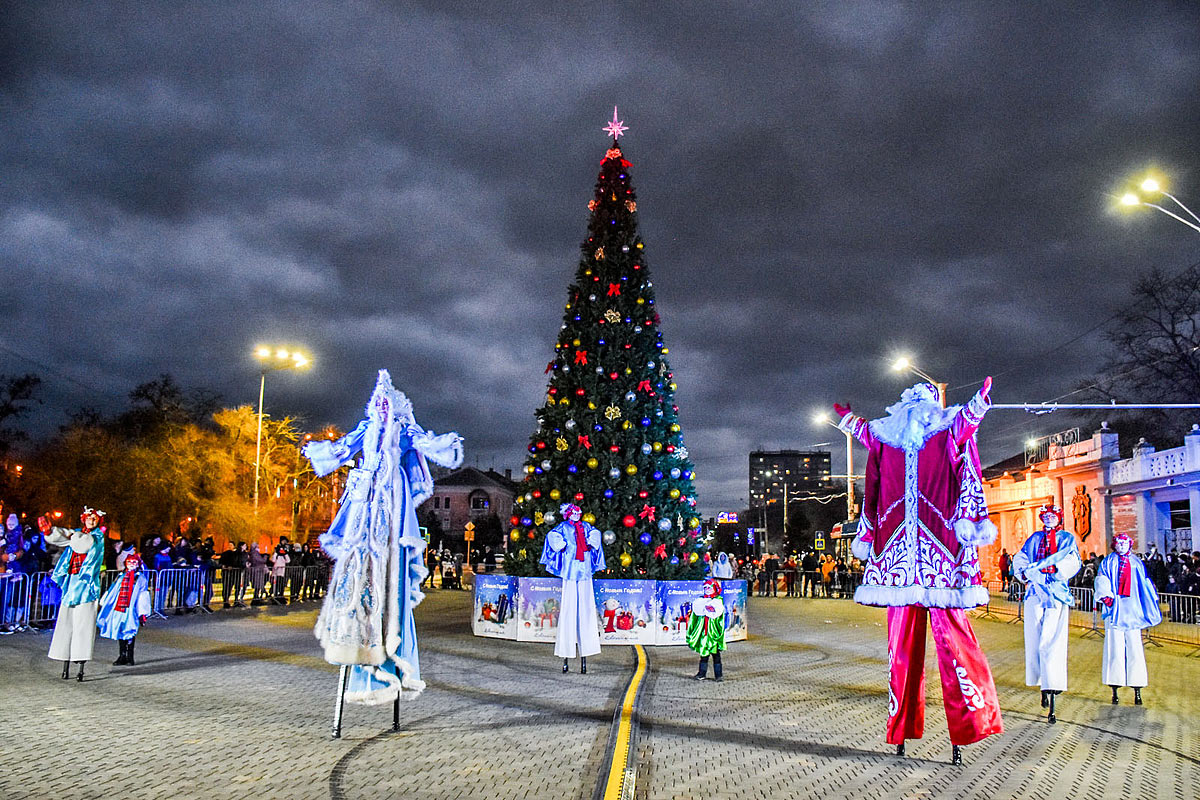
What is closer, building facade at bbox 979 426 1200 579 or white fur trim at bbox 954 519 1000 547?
white fur trim at bbox 954 519 1000 547

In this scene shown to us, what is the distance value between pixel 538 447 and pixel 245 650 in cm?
625

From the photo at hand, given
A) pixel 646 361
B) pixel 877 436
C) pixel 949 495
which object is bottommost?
pixel 949 495

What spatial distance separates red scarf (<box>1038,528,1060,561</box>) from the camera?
9586mm

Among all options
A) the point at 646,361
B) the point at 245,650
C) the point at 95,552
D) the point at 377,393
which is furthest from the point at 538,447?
the point at 377,393

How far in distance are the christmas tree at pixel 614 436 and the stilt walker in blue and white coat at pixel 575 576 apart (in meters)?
3.18

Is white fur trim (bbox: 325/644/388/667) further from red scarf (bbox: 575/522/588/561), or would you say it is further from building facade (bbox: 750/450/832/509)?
building facade (bbox: 750/450/832/509)

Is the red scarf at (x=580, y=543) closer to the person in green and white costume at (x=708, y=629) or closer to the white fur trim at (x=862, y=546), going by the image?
the person in green and white costume at (x=708, y=629)

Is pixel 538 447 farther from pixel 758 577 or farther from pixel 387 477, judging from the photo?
pixel 758 577

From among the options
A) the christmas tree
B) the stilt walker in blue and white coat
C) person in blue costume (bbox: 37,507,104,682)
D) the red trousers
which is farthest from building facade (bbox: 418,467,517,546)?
the red trousers

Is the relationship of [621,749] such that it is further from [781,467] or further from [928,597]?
[781,467]

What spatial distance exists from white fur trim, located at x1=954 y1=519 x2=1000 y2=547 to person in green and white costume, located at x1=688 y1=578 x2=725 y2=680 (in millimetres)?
4940

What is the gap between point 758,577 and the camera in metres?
39.1

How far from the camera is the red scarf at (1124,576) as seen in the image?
409 inches

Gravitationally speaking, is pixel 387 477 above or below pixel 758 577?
above
